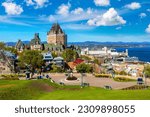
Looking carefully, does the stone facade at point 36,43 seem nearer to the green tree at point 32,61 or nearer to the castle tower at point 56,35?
the castle tower at point 56,35

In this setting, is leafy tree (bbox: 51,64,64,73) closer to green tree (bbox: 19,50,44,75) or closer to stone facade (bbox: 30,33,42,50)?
green tree (bbox: 19,50,44,75)

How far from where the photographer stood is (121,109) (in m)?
18.4

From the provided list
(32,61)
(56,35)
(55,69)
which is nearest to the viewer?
(32,61)

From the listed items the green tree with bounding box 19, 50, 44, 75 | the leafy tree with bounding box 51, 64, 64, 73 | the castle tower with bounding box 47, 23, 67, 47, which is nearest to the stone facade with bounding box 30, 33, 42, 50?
the castle tower with bounding box 47, 23, 67, 47

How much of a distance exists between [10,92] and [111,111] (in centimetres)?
1393

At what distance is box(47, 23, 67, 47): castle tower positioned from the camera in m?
139

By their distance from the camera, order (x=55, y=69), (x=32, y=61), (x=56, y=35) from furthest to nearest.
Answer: (x=56, y=35) < (x=55, y=69) < (x=32, y=61)

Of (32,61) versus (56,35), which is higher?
(56,35)

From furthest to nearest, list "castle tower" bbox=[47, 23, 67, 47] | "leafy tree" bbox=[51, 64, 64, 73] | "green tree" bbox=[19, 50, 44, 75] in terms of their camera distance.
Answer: "castle tower" bbox=[47, 23, 67, 47], "leafy tree" bbox=[51, 64, 64, 73], "green tree" bbox=[19, 50, 44, 75]

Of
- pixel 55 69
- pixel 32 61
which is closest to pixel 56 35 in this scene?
pixel 55 69

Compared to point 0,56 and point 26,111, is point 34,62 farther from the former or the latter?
point 26,111

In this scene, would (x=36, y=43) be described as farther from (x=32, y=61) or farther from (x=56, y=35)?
(x=32, y=61)

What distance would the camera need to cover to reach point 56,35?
13850 cm

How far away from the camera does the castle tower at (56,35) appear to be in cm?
13862
